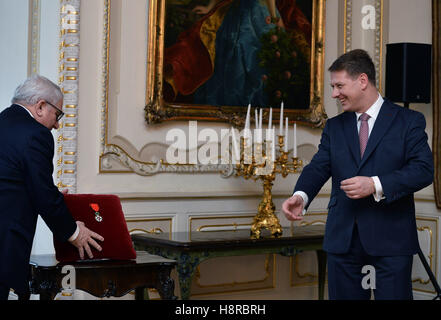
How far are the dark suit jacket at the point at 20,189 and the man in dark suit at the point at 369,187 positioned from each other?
1233 millimetres

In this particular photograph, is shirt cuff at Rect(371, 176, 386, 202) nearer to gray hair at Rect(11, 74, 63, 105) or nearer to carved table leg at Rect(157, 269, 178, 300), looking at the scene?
carved table leg at Rect(157, 269, 178, 300)

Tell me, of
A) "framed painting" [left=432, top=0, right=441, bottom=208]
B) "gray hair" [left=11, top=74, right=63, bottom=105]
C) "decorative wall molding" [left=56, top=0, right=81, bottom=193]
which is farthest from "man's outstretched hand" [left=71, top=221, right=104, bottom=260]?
"framed painting" [left=432, top=0, right=441, bottom=208]

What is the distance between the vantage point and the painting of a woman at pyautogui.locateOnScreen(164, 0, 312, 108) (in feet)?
18.9

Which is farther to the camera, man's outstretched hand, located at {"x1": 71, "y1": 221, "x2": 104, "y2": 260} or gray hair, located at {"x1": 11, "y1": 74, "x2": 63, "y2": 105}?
man's outstretched hand, located at {"x1": 71, "y1": 221, "x2": 104, "y2": 260}

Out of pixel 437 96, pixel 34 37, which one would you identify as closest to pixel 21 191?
pixel 34 37

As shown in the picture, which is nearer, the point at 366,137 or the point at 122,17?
the point at 366,137

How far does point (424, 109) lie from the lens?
Answer: 679 centimetres

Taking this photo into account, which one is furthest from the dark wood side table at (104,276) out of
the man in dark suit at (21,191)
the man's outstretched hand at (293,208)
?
the man's outstretched hand at (293,208)

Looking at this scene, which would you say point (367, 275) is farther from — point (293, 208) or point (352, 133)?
point (352, 133)

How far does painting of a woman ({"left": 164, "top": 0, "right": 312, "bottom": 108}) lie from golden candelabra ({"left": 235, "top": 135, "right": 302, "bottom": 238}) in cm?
58

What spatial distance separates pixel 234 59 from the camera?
238 inches
